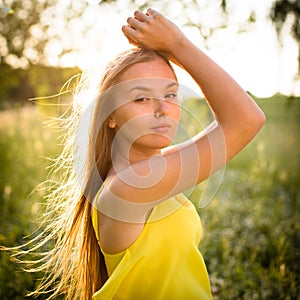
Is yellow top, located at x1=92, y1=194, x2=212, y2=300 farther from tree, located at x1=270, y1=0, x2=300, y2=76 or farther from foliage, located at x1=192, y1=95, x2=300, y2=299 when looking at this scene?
tree, located at x1=270, y1=0, x2=300, y2=76

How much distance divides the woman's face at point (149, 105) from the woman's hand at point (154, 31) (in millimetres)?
96

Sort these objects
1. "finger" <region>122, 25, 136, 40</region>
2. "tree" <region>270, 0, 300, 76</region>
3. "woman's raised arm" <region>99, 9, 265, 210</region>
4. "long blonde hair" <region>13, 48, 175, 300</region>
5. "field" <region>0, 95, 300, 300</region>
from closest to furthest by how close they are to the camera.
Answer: "woman's raised arm" <region>99, 9, 265, 210</region>, "finger" <region>122, 25, 136, 40</region>, "long blonde hair" <region>13, 48, 175, 300</region>, "field" <region>0, 95, 300, 300</region>, "tree" <region>270, 0, 300, 76</region>

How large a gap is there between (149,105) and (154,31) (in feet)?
0.80

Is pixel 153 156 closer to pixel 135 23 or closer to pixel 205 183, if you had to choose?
pixel 135 23

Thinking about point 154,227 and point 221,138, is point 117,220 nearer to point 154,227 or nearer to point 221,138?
point 154,227

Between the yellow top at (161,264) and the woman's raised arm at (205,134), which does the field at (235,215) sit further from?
the woman's raised arm at (205,134)

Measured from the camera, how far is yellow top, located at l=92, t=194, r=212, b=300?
5.24 feet

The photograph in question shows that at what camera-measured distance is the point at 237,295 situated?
3631mm

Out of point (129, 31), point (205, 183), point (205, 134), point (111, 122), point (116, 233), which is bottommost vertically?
point (205, 183)

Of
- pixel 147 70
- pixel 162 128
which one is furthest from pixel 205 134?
pixel 147 70

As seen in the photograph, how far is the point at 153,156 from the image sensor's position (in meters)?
1.50

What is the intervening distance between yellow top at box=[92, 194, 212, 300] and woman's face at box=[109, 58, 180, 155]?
0.26 meters

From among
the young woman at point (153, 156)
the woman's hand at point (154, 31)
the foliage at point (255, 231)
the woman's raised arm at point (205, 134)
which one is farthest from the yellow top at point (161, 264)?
the foliage at point (255, 231)

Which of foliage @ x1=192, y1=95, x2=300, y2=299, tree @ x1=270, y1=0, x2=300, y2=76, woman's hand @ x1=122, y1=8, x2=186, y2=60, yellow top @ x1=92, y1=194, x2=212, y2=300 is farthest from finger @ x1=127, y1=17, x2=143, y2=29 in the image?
tree @ x1=270, y1=0, x2=300, y2=76
